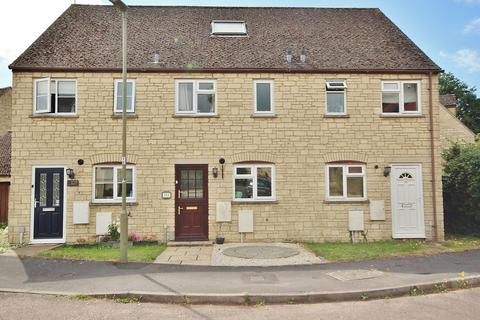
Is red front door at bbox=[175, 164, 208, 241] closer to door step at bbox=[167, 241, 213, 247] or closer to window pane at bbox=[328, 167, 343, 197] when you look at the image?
door step at bbox=[167, 241, 213, 247]

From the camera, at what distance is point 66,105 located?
1241cm

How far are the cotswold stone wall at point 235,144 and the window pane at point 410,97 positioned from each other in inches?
14.0

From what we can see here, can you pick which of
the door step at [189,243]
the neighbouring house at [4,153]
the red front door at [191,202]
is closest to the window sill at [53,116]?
the red front door at [191,202]

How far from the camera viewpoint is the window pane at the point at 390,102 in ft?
42.5

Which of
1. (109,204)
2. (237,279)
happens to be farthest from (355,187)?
(109,204)

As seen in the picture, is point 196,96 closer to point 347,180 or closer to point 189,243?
point 189,243

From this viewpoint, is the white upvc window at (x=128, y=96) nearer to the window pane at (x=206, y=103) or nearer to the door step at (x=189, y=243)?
the window pane at (x=206, y=103)

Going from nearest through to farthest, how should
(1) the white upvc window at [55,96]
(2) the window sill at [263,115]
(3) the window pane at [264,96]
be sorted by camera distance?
(1) the white upvc window at [55,96], (2) the window sill at [263,115], (3) the window pane at [264,96]

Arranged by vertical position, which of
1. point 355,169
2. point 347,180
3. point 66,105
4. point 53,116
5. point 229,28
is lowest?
point 347,180

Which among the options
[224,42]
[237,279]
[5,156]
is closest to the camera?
[237,279]

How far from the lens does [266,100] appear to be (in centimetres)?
1282

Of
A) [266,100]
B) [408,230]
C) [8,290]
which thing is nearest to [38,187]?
[8,290]

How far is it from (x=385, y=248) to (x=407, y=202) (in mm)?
2504

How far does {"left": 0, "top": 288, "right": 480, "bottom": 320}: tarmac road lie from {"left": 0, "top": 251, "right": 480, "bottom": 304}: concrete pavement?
234 mm
